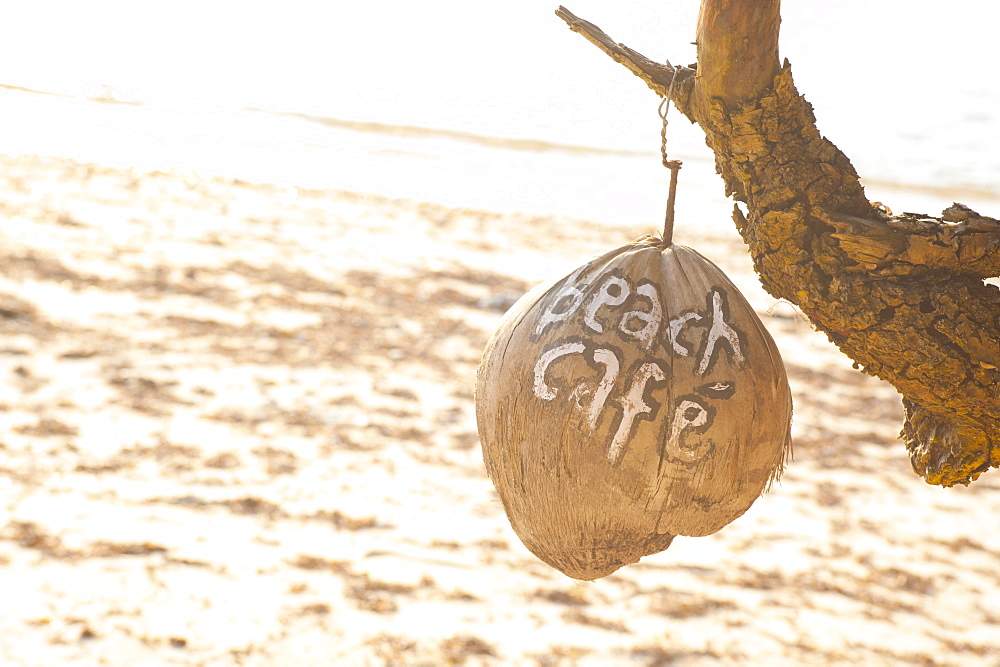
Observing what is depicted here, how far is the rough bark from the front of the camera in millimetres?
1314

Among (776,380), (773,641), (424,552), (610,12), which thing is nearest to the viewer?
(776,380)

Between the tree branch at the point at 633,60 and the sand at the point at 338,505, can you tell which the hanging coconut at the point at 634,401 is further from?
the sand at the point at 338,505

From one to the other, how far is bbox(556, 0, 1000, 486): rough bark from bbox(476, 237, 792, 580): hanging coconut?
0.41ft

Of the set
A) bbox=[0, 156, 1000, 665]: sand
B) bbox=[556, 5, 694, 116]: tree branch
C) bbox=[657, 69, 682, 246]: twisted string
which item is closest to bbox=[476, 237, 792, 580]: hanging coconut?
bbox=[657, 69, 682, 246]: twisted string

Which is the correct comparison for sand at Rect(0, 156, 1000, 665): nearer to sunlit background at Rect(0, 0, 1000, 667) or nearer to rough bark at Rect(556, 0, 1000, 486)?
sunlit background at Rect(0, 0, 1000, 667)

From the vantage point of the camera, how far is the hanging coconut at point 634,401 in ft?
4.63

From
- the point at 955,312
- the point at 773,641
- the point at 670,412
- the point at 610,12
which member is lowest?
the point at 773,641

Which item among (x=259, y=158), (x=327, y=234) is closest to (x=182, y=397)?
(x=327, y=234)

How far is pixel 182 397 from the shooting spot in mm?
5230

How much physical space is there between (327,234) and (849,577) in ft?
17.0

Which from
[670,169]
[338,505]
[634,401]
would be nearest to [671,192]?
[670,169]

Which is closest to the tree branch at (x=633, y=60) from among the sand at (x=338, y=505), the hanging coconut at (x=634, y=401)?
the hanging coconut at (x=634, y=401)

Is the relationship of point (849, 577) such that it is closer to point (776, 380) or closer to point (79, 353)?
point (776, 380)

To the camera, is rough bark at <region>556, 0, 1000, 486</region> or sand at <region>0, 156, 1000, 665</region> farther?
sand at <region>0, 156, 1000, 665</region>
